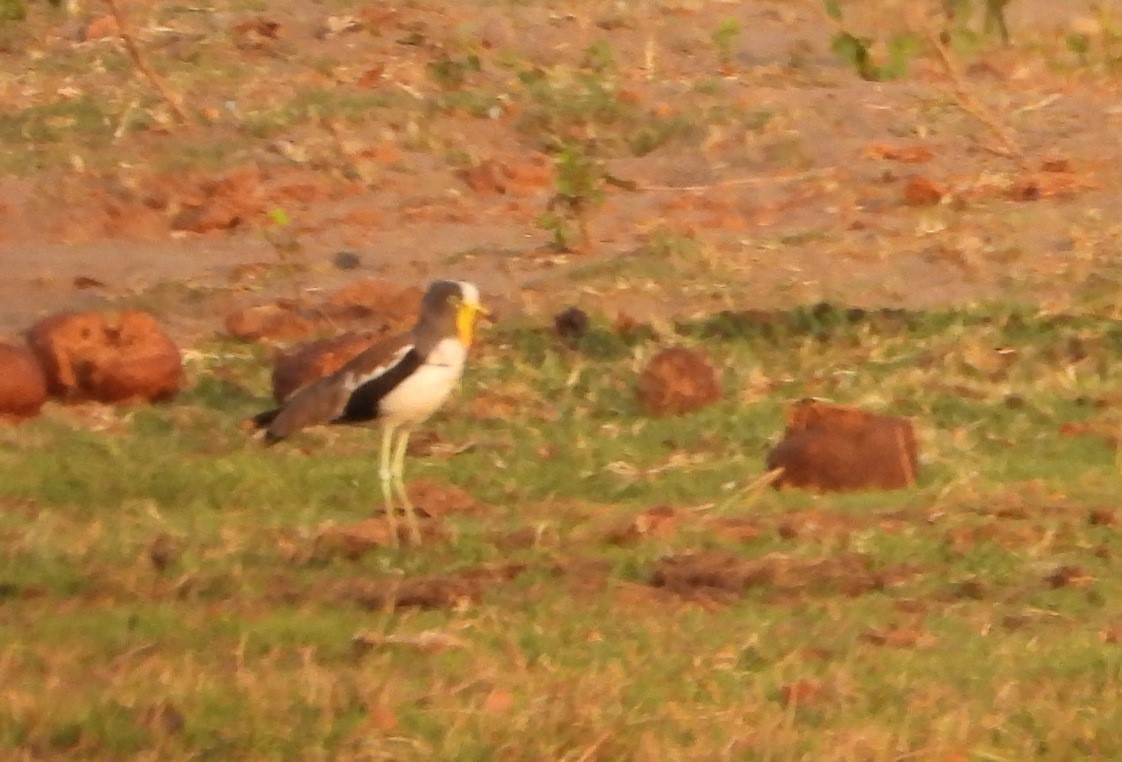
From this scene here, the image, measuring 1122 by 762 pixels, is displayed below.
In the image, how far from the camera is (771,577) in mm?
5570

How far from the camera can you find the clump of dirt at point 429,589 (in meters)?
5.24

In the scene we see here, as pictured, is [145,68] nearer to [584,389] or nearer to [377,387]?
[584,389]

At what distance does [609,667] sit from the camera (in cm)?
464

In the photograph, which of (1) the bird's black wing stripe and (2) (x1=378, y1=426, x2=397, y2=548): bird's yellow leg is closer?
(2) (x1=378, y1=426, x2=397, y2=548): bird's yellow leg

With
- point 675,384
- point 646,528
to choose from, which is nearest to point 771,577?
point 646,528

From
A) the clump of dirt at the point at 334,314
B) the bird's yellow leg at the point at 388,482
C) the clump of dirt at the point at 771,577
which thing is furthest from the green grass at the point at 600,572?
the clump of dirt at the point at 334,314

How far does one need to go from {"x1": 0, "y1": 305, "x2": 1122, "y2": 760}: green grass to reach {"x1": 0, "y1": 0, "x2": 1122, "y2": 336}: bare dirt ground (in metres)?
0.94

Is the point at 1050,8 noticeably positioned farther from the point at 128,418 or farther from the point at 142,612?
the point at 142,612

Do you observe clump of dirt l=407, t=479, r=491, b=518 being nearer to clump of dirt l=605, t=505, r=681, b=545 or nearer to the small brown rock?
clump of dirt l=605, t=505, r=681, b=545

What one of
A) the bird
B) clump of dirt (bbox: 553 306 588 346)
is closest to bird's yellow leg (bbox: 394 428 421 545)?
the bird

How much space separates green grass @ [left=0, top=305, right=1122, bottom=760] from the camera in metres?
4.21

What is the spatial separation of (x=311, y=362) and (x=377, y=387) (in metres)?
1.39

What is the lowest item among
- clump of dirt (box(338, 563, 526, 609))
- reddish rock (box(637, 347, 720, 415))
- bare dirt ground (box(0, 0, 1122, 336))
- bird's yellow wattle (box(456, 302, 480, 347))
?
bare dirt ground (box(0, 0, 1122, 336))

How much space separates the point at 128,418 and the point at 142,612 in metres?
2.88
